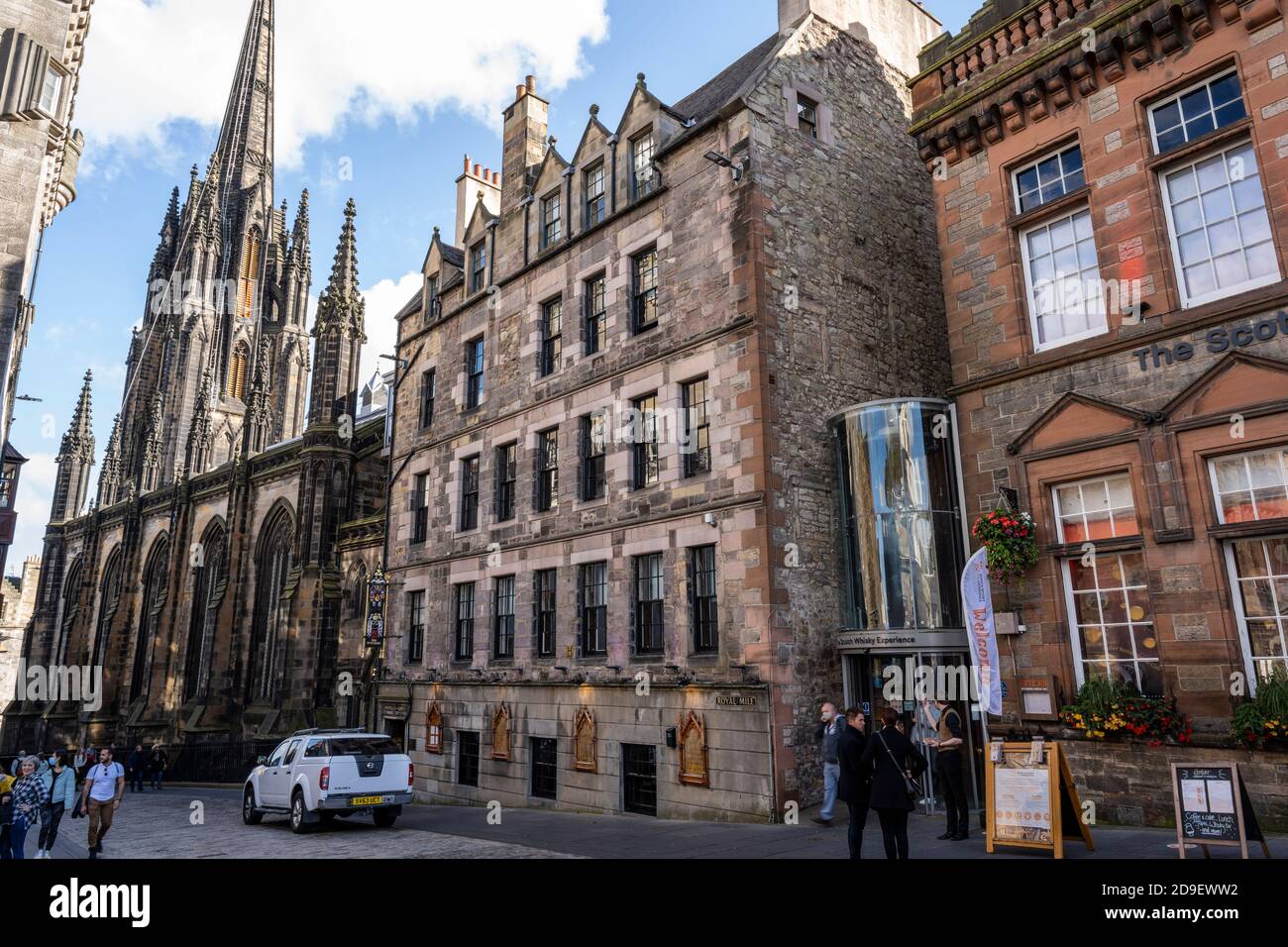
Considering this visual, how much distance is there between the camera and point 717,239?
1745cm

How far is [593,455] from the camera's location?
19766mm

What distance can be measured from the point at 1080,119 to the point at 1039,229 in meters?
1.74

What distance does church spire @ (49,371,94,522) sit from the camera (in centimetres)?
6450

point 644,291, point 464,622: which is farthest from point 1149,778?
point 464,622

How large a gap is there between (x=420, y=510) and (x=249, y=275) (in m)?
61.4

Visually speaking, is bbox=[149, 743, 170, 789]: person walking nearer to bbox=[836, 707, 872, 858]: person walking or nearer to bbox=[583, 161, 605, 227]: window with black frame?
bbox=[583, 161, 605, 227]: window with black frame

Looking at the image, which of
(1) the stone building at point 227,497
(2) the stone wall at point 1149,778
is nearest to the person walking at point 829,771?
(2) the stone wall at point 1149,778

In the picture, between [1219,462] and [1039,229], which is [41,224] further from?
[1219,462]

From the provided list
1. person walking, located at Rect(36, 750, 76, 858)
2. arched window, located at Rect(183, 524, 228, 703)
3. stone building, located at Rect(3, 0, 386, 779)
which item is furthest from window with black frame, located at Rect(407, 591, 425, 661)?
arched window, located at Rect(183, 524, 228, 703)

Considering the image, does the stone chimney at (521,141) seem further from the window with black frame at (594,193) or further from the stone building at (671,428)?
the window with black frame at (594,193)

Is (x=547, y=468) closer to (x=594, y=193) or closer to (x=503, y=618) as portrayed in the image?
(x=503, y=618)

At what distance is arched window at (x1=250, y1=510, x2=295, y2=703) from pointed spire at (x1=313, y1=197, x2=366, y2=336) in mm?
9529

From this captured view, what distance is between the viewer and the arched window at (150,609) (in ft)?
151
